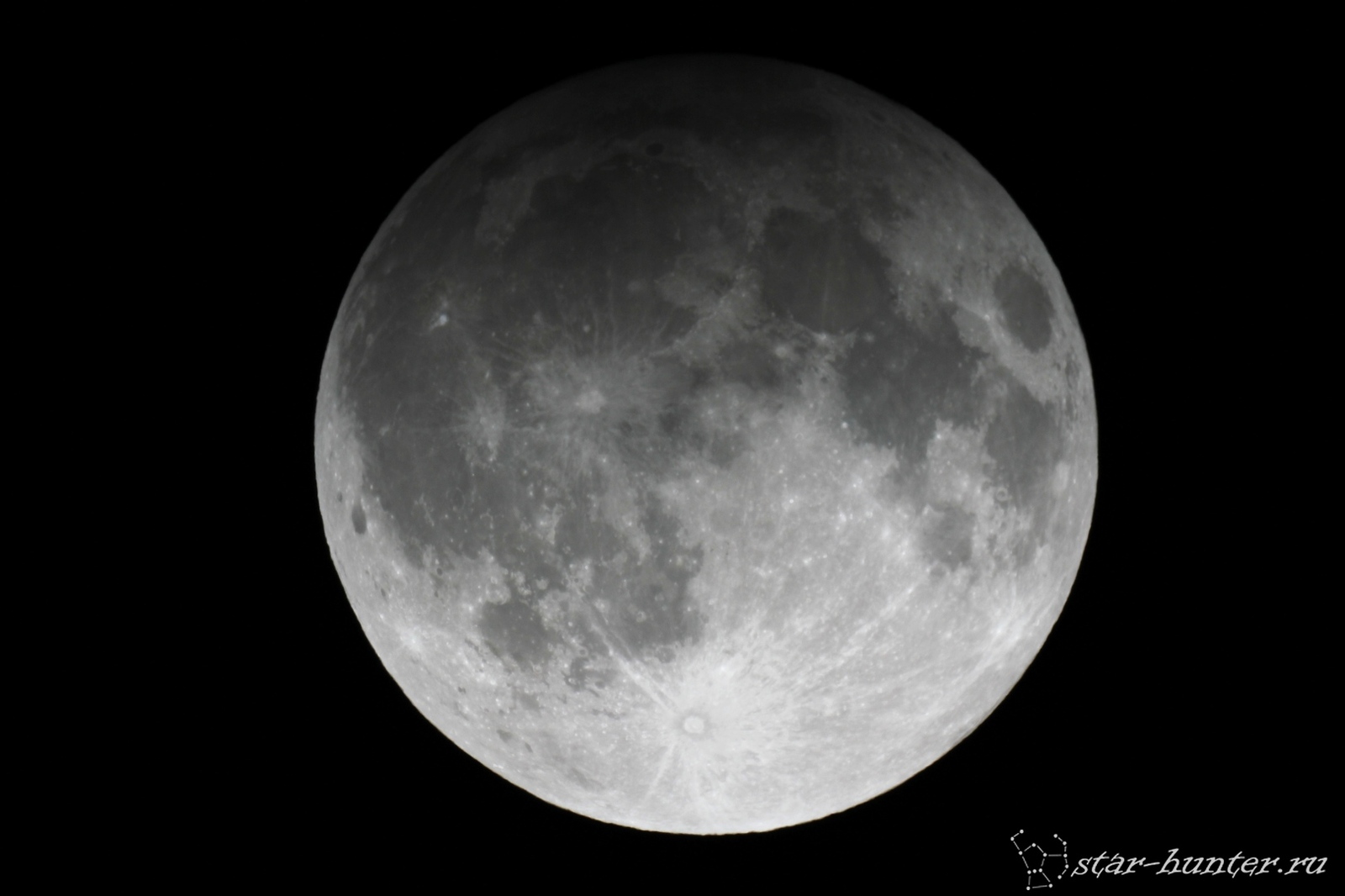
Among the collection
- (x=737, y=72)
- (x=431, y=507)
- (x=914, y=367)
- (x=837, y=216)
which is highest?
(x=737, y=72)

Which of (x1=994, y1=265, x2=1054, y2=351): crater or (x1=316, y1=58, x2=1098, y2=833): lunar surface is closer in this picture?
(x1=316, y1=58, x2=1098, y2=833): lunar surface

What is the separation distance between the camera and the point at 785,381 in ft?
9.72

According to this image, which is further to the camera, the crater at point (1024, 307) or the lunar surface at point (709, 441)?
the crater at point (1024, 307)

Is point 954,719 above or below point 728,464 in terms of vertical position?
below

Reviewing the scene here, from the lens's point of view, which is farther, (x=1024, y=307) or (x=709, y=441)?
(x=1024, y=307)

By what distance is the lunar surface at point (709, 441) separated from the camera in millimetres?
2979

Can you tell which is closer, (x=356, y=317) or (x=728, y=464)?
(x=728, y=464)

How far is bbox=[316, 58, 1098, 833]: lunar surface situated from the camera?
298 centimetres

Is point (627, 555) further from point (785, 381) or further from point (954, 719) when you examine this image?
point (954, 719)

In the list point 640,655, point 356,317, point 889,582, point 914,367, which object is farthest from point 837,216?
point 356,317

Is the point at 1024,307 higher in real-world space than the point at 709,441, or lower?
higher

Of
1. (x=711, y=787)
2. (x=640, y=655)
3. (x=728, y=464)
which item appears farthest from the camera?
(x=711, y=787)

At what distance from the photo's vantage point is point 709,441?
9.62 ft

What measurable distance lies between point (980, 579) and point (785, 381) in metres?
0.93
